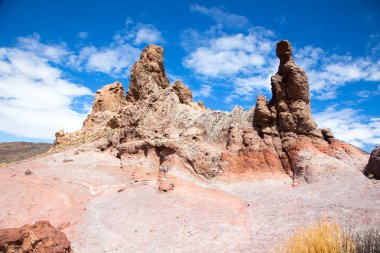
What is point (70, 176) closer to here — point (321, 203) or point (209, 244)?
point (209, 244)

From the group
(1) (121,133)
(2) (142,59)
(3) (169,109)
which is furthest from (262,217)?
(2) (142,59)

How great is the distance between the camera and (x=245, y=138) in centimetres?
2148

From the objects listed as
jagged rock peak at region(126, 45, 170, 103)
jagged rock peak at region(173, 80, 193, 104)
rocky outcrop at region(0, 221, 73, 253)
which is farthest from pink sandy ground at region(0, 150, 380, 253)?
jagged rock peak at region(126, 45, 170, 103)

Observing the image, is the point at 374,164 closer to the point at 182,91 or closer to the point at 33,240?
the point at 33,240

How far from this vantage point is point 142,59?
3328cm

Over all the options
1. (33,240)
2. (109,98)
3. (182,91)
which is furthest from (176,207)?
(109,98)

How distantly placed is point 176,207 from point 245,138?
A: 8.35m

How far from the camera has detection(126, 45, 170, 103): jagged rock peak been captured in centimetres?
3200

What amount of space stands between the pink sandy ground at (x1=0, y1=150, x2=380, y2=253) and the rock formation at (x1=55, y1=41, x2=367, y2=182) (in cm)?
110

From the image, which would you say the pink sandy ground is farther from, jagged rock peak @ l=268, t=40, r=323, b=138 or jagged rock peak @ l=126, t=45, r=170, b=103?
jagged rock peak @ l=126, t=45, r=170, b=103

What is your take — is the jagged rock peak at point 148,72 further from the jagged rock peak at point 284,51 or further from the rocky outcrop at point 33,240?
the rocky outcrop at point 33,240

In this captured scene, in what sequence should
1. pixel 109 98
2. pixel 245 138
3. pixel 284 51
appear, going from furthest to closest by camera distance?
1. pixel 109 98
2. pixel 284 51
3. pixel 245 138

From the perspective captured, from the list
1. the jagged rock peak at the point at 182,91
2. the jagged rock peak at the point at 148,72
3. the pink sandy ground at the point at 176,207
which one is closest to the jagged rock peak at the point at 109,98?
the jagged rock peak at the point at 148,72

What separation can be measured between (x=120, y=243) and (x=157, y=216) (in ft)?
8.96
